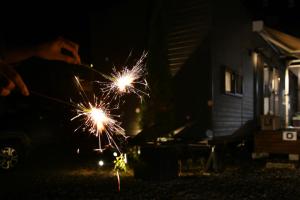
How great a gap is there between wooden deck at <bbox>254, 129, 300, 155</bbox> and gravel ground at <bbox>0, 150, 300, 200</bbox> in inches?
51.3

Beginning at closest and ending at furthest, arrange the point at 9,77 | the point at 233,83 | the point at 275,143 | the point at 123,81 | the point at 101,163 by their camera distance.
A: the point at 9,77 < the point at 123,81 < the point at 101,163 < the point at 275,143 < the point at 233,83

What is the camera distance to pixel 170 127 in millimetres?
9789

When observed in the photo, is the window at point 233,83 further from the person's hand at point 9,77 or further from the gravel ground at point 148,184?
the person's hand at point 9,77

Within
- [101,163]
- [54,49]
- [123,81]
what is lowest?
[101,163]

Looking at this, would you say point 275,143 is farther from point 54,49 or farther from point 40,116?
point 54,49

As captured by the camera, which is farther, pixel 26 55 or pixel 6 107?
pixel 6 107

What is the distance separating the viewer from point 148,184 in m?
6.98

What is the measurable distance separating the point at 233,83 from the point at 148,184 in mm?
5394

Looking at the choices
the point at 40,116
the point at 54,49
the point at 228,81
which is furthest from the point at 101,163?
the point at 54,49

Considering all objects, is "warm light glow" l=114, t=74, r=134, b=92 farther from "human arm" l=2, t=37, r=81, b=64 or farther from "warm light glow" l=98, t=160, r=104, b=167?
"human arm" l=2, t=37, r=81, b=64

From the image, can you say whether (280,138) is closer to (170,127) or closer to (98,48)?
(170,127)

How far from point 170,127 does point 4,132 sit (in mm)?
4223

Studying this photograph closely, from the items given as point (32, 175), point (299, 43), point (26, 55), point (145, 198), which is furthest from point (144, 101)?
point (26, 55)

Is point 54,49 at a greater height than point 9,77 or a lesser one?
greater
